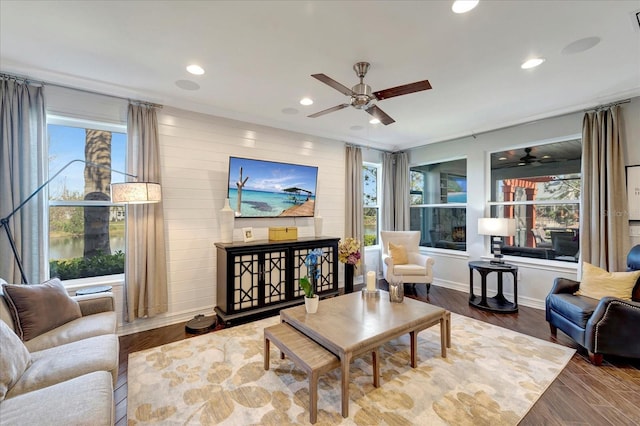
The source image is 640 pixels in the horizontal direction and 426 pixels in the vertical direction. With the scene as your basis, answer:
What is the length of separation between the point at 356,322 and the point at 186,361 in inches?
64.5

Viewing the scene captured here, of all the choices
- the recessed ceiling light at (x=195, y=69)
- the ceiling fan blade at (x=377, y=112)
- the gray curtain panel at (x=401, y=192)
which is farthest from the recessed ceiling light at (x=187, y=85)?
the gray curtain panel at (x=401, y=192)

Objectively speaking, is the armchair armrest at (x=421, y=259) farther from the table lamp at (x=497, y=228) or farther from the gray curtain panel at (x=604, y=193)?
the gray curtain panel at (x=604, y=193)

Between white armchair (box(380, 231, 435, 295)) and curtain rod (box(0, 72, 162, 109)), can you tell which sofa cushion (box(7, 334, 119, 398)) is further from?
white armchair (box(380, 231, 435, 295))

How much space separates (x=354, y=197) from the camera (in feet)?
17.3

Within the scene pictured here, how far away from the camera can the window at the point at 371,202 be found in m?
5.82

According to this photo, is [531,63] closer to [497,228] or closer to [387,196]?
[497,228]

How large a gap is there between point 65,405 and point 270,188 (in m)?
3.24

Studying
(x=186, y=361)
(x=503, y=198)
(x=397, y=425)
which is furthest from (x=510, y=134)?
(x=186, y=361)

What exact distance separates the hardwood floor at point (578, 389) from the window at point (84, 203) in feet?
3.35

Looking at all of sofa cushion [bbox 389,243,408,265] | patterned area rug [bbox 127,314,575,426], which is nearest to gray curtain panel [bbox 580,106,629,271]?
patterned area rug [bbox 127,314,575,426]

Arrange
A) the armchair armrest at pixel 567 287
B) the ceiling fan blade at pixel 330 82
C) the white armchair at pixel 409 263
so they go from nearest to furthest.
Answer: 1. the ceiling fan blade at pixel 330 82
2. the armchair armrest at pixel 567 287
3. the white armchair at pixel 409 263

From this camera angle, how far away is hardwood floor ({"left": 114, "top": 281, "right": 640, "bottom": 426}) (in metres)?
1.91

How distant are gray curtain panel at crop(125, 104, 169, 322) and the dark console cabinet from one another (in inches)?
28.0

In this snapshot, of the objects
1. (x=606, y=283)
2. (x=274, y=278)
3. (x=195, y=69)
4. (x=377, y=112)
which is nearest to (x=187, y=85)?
(x=195, y=69)
